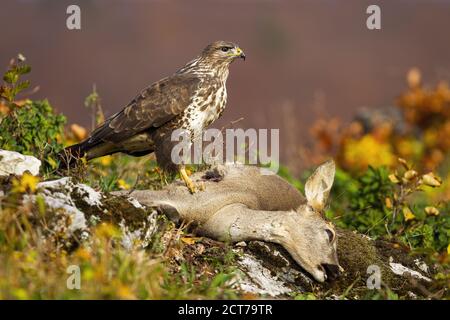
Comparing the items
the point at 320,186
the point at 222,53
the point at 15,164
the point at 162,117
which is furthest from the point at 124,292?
the point at 222,53

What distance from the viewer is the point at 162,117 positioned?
7219mm

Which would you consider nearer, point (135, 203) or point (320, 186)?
point (135, 203)

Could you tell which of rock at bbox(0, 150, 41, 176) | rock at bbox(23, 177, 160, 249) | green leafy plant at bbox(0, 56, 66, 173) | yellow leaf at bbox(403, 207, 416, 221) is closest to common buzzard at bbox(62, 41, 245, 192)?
green leafy plant at bbox(0, 56, 66, 173)

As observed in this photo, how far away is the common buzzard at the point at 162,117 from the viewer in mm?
7191

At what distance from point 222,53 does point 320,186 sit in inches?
86.7

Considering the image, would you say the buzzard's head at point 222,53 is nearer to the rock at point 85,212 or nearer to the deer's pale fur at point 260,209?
the deer's pale fur at point 260,209

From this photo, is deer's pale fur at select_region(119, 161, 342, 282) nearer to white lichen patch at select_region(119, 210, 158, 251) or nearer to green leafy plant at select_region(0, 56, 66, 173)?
white lichen patch at select_region(119, 210, 158, 251)

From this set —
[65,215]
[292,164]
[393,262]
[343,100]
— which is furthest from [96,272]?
[343,100]

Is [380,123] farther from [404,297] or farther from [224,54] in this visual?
[404,297]

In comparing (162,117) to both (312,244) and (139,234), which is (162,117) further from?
(312,244)

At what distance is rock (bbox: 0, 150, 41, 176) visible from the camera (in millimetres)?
5812

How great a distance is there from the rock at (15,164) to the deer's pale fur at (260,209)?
2.41ft

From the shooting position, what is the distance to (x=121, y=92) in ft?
85.7

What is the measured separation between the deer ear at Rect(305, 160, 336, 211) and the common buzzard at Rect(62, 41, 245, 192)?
1432mm
